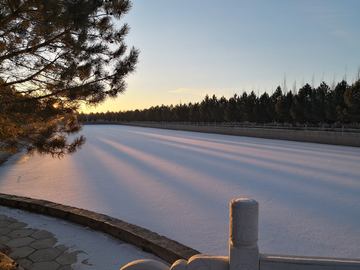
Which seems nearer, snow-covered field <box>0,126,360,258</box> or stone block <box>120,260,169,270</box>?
stone block <box>120,260,169,270</box>

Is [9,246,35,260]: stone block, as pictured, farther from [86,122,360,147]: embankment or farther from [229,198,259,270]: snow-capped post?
[86,122,360,147]: embankment

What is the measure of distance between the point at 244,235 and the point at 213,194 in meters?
4.21

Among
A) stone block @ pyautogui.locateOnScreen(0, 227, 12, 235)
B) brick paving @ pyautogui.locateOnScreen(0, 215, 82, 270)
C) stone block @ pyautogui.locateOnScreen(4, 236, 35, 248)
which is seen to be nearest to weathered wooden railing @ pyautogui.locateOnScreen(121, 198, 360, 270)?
brick paving @ pyautogui.locateOnScreen(0, 215, 82, 270)

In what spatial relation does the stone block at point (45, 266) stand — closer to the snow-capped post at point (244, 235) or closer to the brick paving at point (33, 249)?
the brick paving at point (33, 249)

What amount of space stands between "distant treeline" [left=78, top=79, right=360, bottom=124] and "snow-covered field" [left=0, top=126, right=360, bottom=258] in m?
18.2

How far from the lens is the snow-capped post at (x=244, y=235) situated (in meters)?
2.09

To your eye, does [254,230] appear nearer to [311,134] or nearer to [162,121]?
[311,134]

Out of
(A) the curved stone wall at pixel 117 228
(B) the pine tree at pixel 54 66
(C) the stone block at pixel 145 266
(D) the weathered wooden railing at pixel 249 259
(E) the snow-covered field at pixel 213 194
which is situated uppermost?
(B) the pine tree at pixel 54 66

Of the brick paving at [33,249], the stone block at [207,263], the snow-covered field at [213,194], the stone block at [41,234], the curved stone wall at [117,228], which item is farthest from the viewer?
the snow-covered field at [213,194]

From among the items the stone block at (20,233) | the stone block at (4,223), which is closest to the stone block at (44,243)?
the stone block at (20,233)

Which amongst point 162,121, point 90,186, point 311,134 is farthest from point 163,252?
point 162,121

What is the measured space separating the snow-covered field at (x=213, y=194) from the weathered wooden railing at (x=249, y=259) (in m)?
1.50

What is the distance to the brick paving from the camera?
3096 mm

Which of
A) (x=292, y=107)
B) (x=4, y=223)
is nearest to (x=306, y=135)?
(x=292, y=107)
